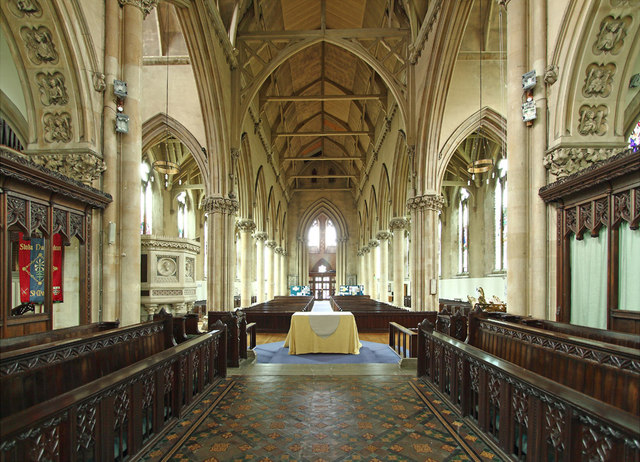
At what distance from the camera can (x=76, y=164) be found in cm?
515

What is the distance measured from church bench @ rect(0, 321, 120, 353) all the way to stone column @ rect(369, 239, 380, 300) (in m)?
19.0

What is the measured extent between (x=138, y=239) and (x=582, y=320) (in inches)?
225

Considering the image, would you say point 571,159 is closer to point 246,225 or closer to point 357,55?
point 357,55

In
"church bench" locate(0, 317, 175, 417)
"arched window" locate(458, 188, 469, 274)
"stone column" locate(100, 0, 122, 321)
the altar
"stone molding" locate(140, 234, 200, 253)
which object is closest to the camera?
"church bench" locate(0, 317, 175, 417)

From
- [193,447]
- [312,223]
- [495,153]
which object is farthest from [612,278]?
[312,223]

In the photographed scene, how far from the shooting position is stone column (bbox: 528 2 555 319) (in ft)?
17.1

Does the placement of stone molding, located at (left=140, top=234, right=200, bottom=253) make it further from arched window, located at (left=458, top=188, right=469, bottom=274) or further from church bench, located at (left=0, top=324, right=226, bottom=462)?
arched window, located at (left=458, top=188, right=469, bottom=274)

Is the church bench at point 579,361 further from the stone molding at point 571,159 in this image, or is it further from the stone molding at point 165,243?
the stone molding at point 165,243

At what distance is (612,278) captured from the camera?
4.46 meters

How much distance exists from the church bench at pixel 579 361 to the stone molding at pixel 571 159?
2.16 meters

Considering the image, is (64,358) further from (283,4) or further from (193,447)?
(283,4)

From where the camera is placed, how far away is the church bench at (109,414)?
178 centimetres

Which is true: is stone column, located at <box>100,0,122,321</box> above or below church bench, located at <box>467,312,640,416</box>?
above

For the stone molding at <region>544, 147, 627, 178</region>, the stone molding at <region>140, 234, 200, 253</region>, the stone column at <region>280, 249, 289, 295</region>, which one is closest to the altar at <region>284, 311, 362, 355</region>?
the stone molding at <region>140, 234, 200, 253</region>
